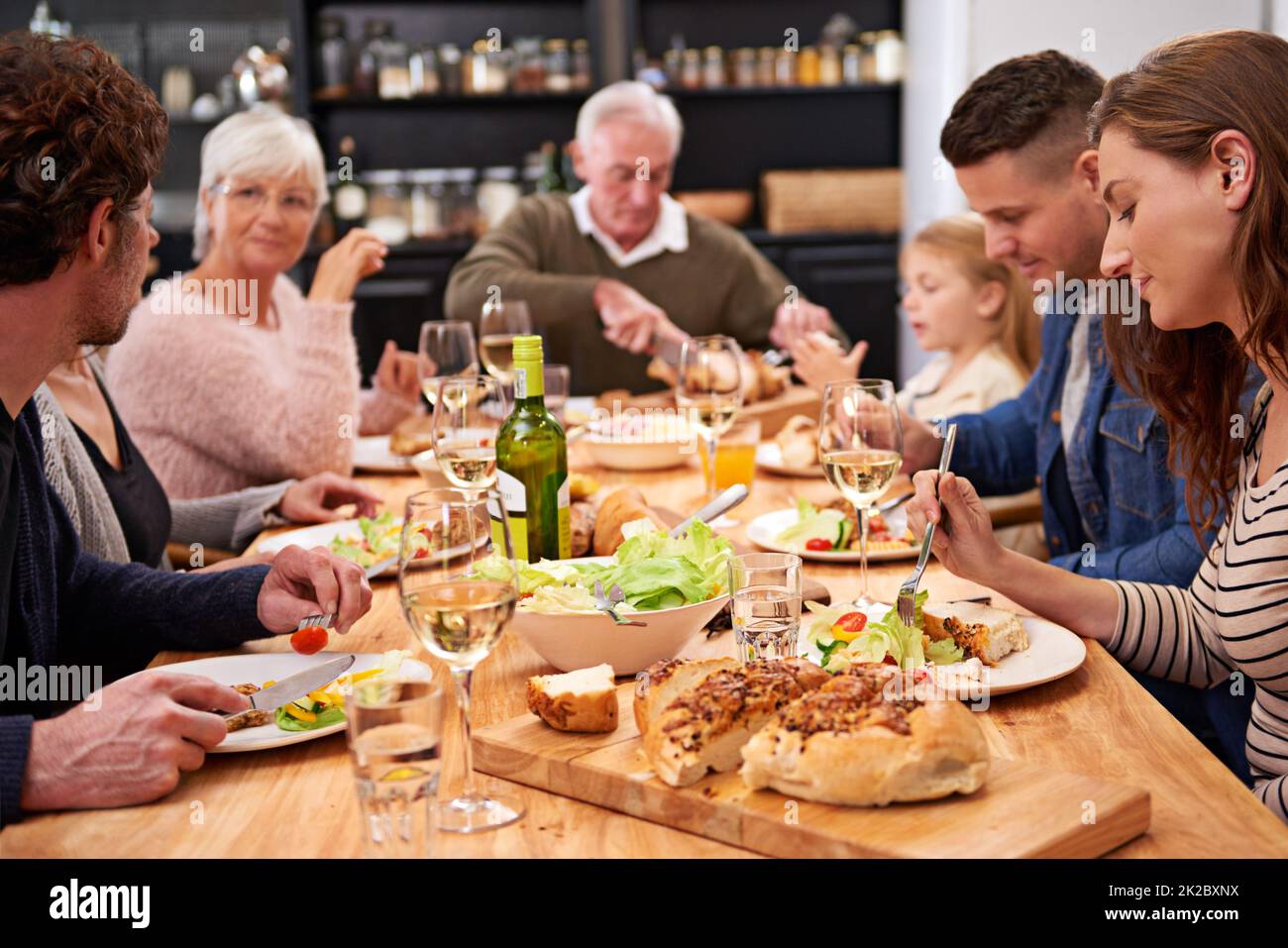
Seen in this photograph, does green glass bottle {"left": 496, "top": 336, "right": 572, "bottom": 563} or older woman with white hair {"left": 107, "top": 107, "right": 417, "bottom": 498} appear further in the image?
older woman with white hair {"left": 107, "top": 107, "right": 417, "bottom": 498}

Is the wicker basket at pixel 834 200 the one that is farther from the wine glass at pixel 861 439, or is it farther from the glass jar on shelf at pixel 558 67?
the wine glass at pixel 861 439

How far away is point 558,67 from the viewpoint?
5.59 metres

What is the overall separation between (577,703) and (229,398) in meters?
1.59

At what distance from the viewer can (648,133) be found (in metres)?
4.14

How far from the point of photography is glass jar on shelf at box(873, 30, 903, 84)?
5.61m

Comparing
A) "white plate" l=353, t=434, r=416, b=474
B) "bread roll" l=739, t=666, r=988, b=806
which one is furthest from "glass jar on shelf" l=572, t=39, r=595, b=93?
"bread roll" l=739, t=666, r=988, b=806

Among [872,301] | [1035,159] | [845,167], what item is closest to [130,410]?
[1035,159]

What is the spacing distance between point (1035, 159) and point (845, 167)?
13.2ft

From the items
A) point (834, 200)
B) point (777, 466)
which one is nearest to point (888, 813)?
point (777, 466)

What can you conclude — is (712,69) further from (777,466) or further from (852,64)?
(777,466)

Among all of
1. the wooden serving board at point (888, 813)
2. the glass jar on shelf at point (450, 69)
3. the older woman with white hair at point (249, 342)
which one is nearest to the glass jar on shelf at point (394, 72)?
the glass jar on shelf at point (450, 69)

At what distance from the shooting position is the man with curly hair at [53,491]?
117cm

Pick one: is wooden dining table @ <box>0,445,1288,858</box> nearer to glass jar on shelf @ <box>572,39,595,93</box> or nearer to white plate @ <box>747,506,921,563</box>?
white plate @ <box>747,506,921,563</box>

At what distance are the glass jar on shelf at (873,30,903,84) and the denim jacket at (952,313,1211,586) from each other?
337 cm
